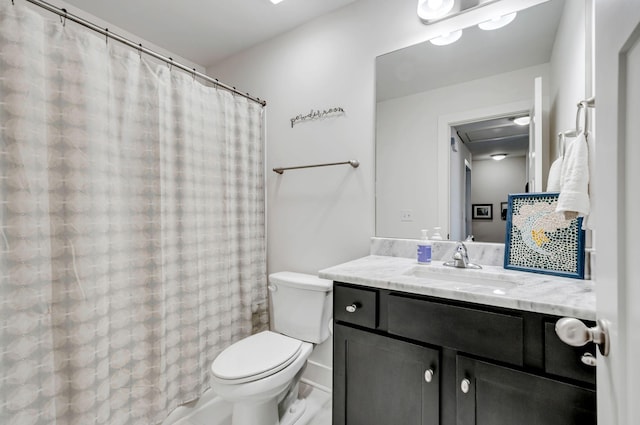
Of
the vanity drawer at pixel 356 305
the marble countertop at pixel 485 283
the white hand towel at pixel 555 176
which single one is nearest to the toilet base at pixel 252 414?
the vanity drawer at pixel 356 305

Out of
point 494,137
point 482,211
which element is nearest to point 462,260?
point 482,211

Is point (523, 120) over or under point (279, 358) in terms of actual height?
over

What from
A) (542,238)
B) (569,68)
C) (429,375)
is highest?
(569,68)

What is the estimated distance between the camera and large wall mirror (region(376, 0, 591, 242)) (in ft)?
4.11

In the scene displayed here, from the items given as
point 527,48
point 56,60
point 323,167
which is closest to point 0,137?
point 56,60

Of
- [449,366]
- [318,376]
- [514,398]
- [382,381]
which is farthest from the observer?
[318,376]

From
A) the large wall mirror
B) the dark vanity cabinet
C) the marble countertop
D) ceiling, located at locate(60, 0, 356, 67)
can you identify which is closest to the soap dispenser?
the marble countertop

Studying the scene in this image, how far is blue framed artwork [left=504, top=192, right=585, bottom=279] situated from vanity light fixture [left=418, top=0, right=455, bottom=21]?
1.01m

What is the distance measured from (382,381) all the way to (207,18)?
236 cm

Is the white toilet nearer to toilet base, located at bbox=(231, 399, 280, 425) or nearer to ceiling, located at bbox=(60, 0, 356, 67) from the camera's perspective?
toilet base, located at bbox=(231, 399, 280, 425)

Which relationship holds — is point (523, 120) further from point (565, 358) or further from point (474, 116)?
point (565, 358)

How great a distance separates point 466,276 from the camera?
1.27 meters

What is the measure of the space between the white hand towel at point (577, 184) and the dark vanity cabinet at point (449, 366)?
39 centimetres

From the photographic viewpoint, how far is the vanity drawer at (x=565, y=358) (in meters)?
0.78
